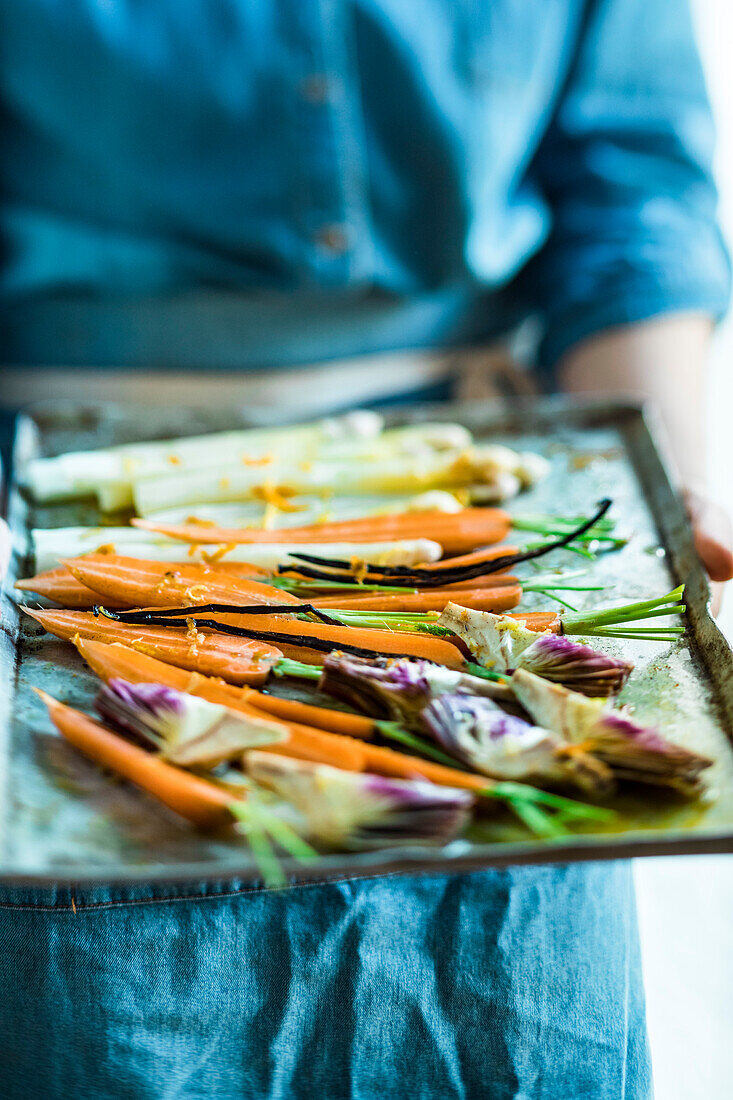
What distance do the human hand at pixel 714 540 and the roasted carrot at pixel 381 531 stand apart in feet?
0.63

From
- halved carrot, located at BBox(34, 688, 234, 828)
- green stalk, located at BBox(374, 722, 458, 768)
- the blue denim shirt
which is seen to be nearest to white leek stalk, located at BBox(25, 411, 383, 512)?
the blue denim shirt

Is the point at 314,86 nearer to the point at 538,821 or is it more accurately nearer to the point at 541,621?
the point at 541,621

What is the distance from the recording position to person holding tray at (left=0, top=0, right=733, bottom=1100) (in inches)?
30.0

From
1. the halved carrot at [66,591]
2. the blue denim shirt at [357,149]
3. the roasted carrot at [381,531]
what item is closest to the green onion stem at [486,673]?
the roasted carrot at [381,531]

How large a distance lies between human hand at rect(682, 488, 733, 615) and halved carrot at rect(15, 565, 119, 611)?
0.55 metres

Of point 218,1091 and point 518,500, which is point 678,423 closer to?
point 518,500

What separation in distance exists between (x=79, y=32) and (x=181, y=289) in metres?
0.34

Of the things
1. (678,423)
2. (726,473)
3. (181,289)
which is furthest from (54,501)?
(726,473)

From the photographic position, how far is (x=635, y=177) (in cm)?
145

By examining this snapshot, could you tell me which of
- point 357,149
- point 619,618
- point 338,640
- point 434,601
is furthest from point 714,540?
point 357,149

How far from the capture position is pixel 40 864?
60 cm

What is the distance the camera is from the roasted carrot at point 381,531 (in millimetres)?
969

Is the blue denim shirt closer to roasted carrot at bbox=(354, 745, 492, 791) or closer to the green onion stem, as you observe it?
the green onion stem

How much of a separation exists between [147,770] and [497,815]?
0.78 ft
